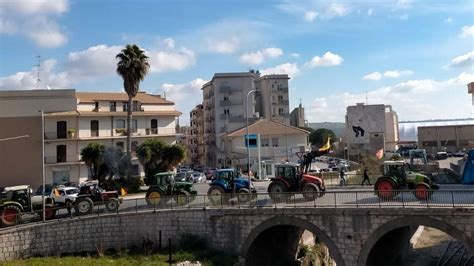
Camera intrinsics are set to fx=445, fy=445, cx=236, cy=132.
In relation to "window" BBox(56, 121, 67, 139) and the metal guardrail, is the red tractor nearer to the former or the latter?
the metal guardrail

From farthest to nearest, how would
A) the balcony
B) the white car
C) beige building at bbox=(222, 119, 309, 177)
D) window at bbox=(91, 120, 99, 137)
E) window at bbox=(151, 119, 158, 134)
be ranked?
beige building at bbox=(222, 119, 309, 177) → window at bbox=(151, 119, 158, 134) → window at bbox=(91, 120, 99, 137) → the balcony → the white car

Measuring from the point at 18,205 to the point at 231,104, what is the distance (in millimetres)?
58685

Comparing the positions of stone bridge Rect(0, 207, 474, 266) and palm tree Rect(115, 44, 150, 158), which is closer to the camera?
stone bridge Rect(0, 207, 474, 266)

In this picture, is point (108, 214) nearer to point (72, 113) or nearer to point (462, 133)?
point (72, 113)

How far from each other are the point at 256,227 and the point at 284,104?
6830 centimetres

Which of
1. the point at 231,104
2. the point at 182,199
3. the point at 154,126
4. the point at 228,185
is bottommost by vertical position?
the point at 182,199

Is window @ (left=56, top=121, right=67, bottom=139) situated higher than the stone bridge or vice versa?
window @ (left=56, top=121, right=67, bottom=139)

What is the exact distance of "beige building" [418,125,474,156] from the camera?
318 feet

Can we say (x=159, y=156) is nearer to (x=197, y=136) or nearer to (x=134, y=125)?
(x=134, y=125)

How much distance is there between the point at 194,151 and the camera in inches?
4286

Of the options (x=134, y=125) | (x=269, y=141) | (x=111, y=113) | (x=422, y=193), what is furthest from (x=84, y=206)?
(x=269, y=141)

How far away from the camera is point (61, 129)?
52.8 m

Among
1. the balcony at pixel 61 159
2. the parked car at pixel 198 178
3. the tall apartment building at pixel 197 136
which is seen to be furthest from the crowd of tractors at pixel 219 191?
the tall apartment building at pixel 197 136

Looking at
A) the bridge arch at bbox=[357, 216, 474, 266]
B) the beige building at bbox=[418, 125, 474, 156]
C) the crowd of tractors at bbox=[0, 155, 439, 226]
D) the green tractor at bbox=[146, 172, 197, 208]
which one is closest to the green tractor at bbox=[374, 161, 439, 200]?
the crowd of tractors at bbox=[0, 155, 439, 226]
